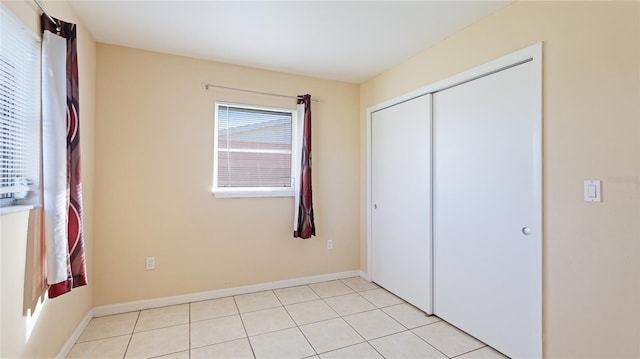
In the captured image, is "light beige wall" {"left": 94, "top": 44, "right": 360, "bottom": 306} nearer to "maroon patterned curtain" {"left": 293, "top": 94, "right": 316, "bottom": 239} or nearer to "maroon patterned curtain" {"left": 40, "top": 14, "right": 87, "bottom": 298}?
"maroon patterned curtain" {"left": 293, "top": 94, "right": 316, "bottom": 239}

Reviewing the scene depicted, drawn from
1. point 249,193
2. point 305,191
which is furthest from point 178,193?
point 305,191

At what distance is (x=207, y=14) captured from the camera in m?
2.12

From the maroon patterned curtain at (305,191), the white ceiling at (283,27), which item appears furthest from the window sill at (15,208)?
the maroon patterned curtain at (305,191)

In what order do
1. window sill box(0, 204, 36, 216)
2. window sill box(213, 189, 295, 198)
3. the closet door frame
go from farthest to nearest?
window sill box(213, 189, 295, 198) < the closet door frame < window sill box(0, 204, 36, 216)

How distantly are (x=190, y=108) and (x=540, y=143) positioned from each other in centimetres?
285

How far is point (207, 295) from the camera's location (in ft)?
9.61

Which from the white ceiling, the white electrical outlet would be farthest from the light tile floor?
the white ceiling

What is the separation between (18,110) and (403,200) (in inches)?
112

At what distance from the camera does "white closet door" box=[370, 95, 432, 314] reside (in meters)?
2.66

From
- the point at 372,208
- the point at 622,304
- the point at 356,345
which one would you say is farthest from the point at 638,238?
the point at 372,208

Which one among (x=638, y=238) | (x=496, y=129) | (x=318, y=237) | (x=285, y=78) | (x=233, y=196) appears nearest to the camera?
(x=638, y=238)

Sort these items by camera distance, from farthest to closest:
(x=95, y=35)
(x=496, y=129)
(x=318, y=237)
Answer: (x=318, y=237) < (x=95, y=35) < (x=496, y=129)

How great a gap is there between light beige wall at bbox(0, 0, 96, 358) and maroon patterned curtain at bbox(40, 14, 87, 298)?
0.15 m

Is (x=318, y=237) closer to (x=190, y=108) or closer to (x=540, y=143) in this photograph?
(x=190, y=108)
